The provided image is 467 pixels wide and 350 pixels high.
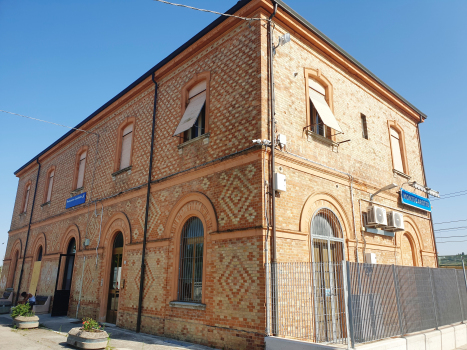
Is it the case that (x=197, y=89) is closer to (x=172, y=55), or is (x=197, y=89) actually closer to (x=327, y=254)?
(x=172, y=55)

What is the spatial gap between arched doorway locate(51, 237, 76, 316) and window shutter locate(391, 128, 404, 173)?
14.4 m

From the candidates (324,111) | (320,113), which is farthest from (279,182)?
(324,111)

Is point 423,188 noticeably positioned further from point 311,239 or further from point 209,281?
point 209,281

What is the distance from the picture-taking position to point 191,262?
30.9 ft

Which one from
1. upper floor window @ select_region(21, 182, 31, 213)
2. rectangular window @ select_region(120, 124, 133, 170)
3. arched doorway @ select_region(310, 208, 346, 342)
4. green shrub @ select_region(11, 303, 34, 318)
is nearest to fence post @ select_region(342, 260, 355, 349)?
arched doorway @ select_region(310, 208, 346, 342)

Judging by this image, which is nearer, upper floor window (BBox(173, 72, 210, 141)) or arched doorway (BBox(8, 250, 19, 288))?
upper floor window (BBox(173, 72, 210, 141))

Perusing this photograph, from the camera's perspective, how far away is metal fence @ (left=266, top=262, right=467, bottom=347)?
6621 millimetres

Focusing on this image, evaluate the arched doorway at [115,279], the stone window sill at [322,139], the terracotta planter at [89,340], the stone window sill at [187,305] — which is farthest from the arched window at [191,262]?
the stone window sill at [322,139]

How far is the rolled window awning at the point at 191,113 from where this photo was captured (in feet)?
33.3

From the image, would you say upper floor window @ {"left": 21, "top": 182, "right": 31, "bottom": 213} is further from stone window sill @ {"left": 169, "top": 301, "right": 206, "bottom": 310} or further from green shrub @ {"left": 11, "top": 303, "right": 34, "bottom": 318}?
stone window sill @ {"left": 169, "top": 301, "right": 206, "bottom": 310}

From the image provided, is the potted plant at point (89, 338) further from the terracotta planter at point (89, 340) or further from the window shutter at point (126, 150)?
the window shutter at point (126, 150)

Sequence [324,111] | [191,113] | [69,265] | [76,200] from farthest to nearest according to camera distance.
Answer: [76,200]
[69,265]
[191,113]
[324,111]

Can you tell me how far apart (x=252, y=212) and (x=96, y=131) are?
36.3 ft

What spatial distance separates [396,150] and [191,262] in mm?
9567
